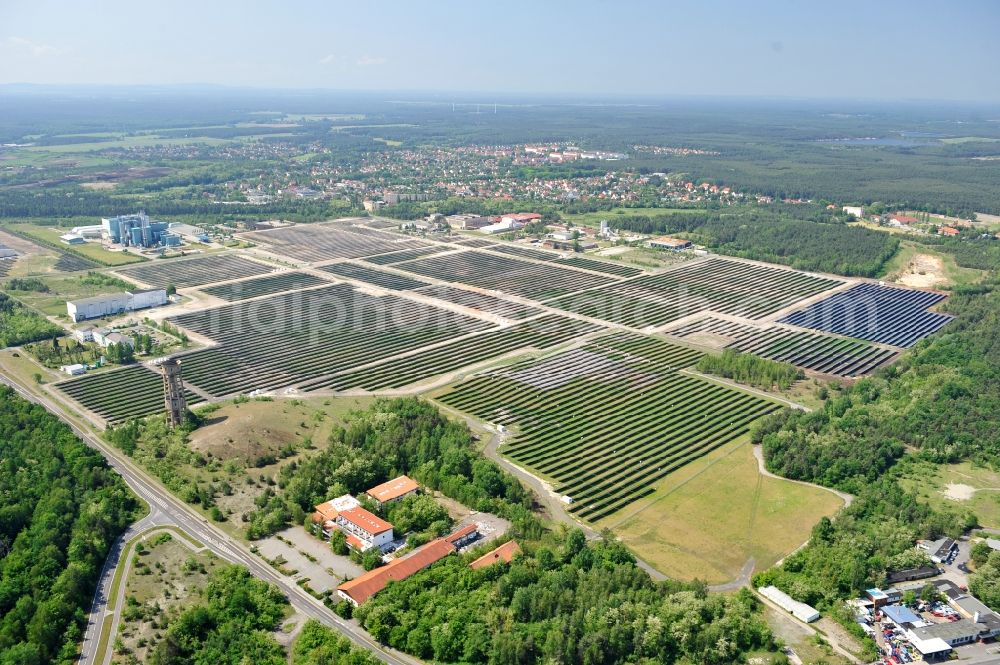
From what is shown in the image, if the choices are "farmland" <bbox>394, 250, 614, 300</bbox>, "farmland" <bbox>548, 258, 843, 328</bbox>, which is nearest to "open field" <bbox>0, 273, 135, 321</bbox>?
"farmland" <bbox>394, 250, 614, 300</bbox>

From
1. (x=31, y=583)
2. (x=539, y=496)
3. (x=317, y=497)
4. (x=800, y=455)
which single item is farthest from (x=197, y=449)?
(x=800, y=455)

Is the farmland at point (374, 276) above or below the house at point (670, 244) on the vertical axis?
below

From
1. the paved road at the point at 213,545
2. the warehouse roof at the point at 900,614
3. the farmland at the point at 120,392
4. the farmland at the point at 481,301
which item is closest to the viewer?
the paved road at the point at 213,545

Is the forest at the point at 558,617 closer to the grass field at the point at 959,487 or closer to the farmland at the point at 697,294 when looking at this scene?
the grass field at the point at 959,487

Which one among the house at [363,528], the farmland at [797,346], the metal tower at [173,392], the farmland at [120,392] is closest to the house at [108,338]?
the farmland at [120,392]

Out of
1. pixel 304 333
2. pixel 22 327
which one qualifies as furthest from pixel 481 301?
pixel 22 327

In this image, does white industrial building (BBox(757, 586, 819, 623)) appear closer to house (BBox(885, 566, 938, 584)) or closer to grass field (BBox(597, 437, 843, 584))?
grass field (BBox(597, 437, 843, 584))

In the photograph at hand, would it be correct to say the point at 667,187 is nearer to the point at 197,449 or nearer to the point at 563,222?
the point at 563,222
